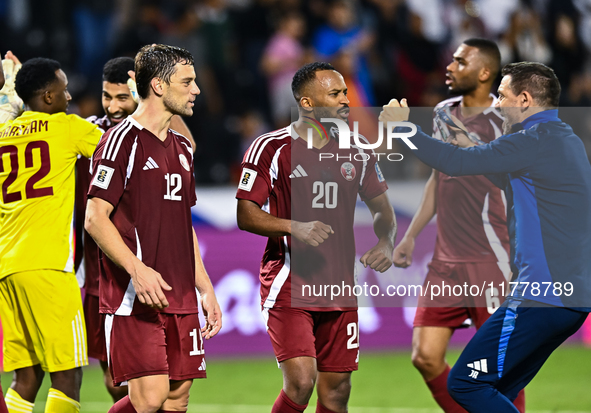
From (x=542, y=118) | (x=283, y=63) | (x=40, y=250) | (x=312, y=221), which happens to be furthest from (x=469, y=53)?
(x=283, y=63)

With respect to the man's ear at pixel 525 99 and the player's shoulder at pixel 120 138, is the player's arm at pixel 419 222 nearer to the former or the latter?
the man's ear at pixel 525 99

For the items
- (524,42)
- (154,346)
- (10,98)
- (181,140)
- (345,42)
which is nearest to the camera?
(154,346)

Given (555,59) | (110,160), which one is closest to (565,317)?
(110,160)

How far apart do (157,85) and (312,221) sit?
1.23 meters

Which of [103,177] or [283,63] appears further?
[283,63]

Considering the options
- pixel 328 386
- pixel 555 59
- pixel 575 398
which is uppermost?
pixel 555 59

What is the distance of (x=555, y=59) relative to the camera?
1255 cm

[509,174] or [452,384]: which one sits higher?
[509,174]

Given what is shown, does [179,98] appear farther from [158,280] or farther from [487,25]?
[487,25]

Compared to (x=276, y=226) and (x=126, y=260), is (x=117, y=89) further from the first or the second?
(x=126, y=260)

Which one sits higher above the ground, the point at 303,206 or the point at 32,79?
the point at 32,79

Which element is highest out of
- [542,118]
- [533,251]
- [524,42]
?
[524,42]

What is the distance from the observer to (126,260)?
4137 millimetres

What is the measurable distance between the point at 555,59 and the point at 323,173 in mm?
8756
